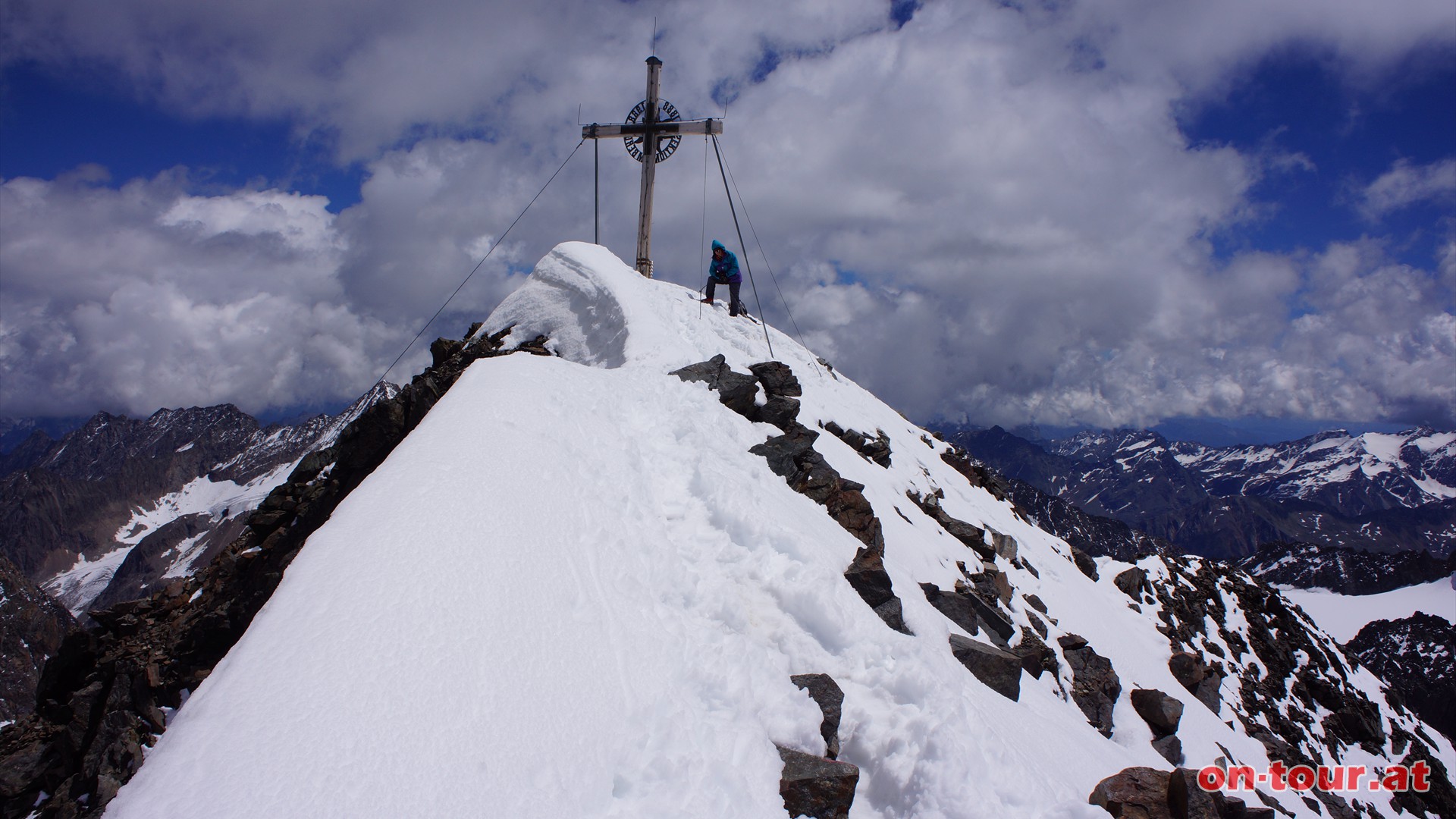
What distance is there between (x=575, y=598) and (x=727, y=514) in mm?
3758

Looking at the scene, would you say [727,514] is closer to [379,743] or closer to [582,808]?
[582,808]

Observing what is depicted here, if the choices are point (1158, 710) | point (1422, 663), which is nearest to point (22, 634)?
point (1158, 710)

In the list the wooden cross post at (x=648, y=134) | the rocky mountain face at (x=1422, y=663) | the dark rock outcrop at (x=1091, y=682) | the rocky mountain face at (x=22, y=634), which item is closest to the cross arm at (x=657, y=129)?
the wooden cross post at (x=648, y=134)

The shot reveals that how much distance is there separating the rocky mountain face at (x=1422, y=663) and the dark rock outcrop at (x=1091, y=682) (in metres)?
207

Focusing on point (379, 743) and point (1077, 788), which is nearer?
point (379, 743)

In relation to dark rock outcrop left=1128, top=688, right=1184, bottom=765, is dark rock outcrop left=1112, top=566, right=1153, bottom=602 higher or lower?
higher

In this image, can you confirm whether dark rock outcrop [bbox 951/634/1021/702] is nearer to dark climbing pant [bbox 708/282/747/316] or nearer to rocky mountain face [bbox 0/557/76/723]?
dark climbing pant [bbox 708/282/747/316]

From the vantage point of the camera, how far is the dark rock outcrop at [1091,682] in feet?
51.1

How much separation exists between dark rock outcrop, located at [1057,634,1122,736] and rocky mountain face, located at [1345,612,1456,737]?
207 meters

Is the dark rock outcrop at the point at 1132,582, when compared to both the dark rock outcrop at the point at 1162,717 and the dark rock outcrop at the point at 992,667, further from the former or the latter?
the dark rock outcrop at the point at 992,667

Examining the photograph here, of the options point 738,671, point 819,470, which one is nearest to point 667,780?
point 738,671

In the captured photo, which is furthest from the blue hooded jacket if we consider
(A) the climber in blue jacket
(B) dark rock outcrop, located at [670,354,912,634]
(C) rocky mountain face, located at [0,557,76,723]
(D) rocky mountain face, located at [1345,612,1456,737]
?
(D) rocky mountain face, located at [1345,612,1456,737]

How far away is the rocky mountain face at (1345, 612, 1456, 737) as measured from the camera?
158000 millimetres

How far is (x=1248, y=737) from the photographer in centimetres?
2322
